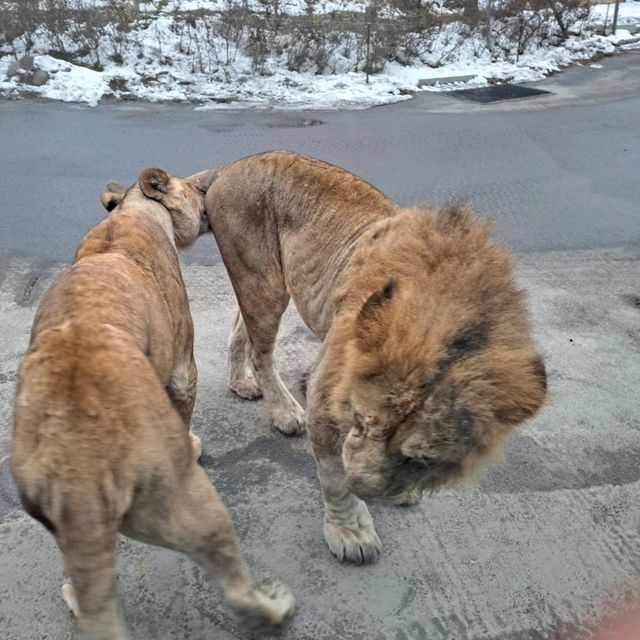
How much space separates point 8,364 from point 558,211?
5853 millimetres

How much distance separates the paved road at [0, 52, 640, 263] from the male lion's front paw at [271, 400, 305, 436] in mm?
2571

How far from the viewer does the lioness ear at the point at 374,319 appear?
2.32 metres

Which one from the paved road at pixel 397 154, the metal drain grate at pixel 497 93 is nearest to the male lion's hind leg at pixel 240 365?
the paved road at pixel 397 154

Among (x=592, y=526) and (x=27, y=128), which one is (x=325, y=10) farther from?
(x=592, y=526)

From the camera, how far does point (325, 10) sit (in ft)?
61.1

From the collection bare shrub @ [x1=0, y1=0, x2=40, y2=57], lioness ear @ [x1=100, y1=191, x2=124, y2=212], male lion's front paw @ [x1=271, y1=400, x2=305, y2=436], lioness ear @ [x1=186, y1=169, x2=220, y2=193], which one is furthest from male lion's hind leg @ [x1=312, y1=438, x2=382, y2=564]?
bare shrub @ [x1=0, y1=0, x2=40, y2=57]

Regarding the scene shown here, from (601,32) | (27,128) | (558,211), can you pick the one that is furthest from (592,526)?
(601,32)

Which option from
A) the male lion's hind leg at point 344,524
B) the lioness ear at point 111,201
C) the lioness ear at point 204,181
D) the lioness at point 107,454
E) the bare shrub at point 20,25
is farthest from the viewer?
the bare shrub at point 20,25

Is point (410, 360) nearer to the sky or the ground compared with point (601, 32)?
nearer to the ground

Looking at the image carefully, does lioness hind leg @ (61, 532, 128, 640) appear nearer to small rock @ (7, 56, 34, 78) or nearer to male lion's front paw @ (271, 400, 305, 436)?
male lion's front paw @ (271, 400, 305, 436)

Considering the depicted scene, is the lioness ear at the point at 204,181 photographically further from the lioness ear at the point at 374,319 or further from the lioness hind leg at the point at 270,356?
the lioness ear at the point at 374,319

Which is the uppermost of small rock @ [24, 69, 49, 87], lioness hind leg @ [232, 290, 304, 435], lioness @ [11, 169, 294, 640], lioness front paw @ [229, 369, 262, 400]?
small rock @ [24, 69, 49, 87]

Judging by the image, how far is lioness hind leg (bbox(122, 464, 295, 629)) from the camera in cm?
219

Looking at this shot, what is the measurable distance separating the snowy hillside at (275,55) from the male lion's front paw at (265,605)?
409 inches
